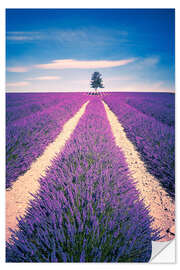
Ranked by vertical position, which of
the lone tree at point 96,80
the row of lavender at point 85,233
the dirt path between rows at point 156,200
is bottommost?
the dirt path between rows at point 156,200

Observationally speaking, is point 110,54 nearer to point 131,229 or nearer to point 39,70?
point 39,70

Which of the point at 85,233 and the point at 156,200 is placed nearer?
the point at 85,233

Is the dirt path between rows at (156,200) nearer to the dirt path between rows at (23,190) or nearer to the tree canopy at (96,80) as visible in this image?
the tree canopy at (96,80)

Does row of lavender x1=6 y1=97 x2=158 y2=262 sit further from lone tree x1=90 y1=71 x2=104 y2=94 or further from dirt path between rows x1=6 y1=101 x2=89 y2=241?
lone tree x1=90 y1=71 x2=104 y2=94

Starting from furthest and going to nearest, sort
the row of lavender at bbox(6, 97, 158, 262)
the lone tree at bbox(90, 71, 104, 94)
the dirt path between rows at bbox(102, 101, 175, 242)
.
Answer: the lone tree at bbox(90, 71, 104, 94), the dirt path between rows at bbox(102, 101, 175, 242), the row of lavender at bbox(6, 97, 158, 262)

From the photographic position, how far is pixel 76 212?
1.08 meters

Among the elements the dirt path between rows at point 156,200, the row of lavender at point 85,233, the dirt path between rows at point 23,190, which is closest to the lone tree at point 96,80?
the dirt path between rows at point 23,190

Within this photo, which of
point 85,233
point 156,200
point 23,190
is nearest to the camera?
point 85,233

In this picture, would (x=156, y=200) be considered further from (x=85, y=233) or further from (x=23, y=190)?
(x=23, y=190)

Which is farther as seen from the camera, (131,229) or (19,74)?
(19,74)

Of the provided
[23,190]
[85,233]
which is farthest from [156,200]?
[23,190]

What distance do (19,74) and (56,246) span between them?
191cm

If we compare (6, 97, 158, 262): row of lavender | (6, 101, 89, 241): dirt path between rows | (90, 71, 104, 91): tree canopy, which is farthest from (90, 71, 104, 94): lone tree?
(6, 97, 158, 262): row of lavender
